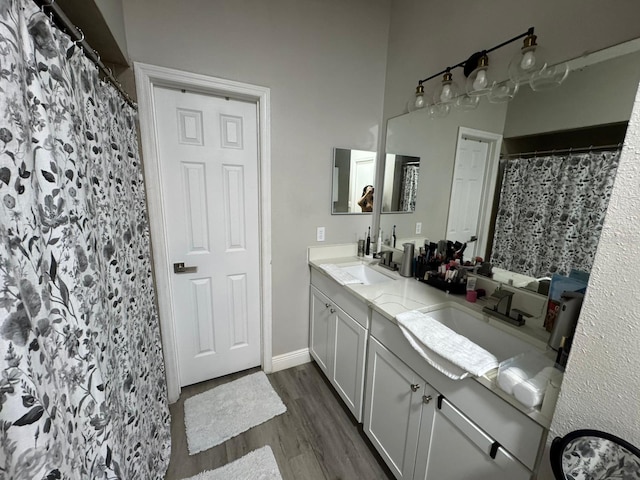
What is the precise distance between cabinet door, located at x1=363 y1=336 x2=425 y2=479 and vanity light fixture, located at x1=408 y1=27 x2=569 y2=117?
1.41 meters

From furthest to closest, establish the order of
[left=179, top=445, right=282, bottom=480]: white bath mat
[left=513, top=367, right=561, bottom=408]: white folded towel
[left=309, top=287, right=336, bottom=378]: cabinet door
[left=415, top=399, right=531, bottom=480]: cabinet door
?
[left=309, top=287, right=336, bottom=378]: cabinet door, [left=179, top=445, right=282, bottom=480]: white bath mat, [left=415, top=399, right=531, bottom=480]: cabinet door, [left=513, top=367, right=561, bottom=408]: white folded towel

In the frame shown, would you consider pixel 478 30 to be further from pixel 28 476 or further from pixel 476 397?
pixel 28 476

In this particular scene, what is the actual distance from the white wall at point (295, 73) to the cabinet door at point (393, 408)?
0.89 meters

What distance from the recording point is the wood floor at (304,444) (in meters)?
1.44

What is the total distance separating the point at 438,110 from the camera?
1666 mm

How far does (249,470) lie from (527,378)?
1452 mm

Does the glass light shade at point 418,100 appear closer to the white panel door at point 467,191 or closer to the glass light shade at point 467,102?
the glass light shade at point 467,102

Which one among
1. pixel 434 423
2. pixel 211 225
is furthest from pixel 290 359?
pixel 434 423

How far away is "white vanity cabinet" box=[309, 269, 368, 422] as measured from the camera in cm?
156

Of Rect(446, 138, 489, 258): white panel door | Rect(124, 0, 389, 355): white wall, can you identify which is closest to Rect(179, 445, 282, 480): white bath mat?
Rect(124, 0, 389, 355): white wall

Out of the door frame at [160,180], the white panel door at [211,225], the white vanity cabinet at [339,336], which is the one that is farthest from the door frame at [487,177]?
the white panel door at [211,225]

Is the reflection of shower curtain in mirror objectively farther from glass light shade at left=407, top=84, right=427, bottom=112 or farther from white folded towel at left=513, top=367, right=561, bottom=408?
white folded towel at left=513, top=367, right=561, bottom=408

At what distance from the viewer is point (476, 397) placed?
35.3 inches

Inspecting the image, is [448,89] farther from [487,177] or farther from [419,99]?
[487,177]
